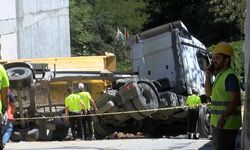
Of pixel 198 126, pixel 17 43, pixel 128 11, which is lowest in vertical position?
pixel 198 126

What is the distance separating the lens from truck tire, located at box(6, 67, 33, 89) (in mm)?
15492

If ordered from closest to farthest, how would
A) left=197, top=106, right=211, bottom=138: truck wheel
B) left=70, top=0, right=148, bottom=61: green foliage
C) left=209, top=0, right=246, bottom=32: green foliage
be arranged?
1. left=209, top=0, right=246, bottom=32: green foliage
2. left=197, top=106, right=211, bottom=138: truck wheel
3. left=70, top=0, right=148, bottom=61: green foliage

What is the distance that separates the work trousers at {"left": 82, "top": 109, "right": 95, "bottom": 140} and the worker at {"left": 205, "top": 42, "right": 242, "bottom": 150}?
1075 cm

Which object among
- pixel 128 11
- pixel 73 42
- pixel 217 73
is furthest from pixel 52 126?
pixel 128 11

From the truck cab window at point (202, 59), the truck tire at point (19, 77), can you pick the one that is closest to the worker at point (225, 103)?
the truck tire at point (19, 77)

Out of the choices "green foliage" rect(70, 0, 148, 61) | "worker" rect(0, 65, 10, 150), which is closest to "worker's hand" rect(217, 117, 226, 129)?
"worker" rect(0, 65, 10, 150)

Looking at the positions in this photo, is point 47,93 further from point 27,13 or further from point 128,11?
point 128,11

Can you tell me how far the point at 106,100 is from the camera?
17.5 m

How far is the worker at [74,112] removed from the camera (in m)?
16.8

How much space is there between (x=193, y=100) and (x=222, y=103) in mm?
11045

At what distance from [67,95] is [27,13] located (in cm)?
1468

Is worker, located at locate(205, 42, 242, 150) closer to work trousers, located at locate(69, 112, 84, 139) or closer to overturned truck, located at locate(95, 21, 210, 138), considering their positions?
overturned truck, located at locate(95, 21, 210, 138)

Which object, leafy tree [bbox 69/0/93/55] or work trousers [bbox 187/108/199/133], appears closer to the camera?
work trousers [bbox 187/108/199/133]

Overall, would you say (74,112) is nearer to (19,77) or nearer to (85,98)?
(85,98)
